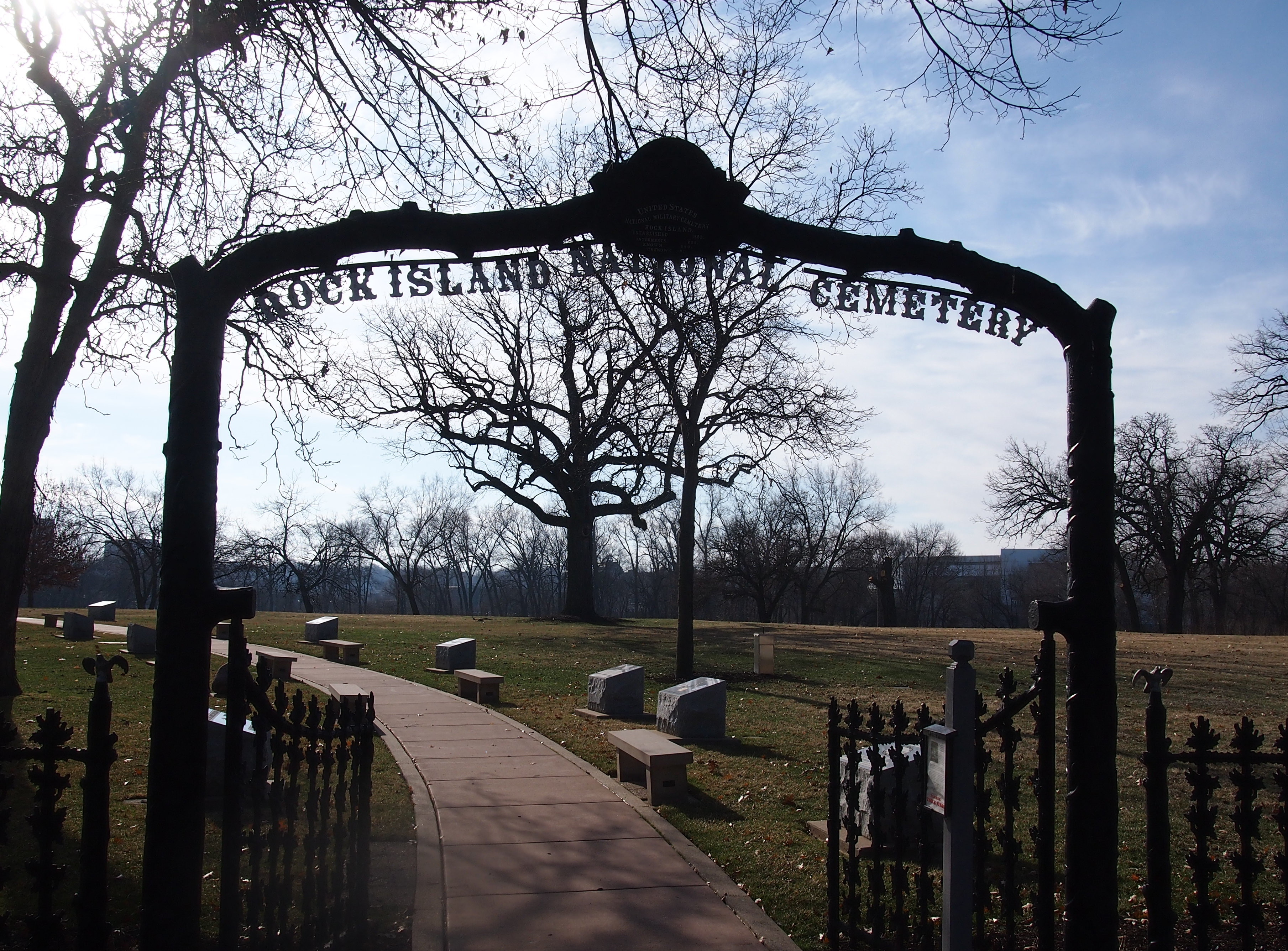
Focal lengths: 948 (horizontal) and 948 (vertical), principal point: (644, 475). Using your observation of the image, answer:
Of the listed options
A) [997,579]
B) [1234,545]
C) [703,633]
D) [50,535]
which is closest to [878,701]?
[703,633]

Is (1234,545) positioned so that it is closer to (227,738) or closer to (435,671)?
(435,671)

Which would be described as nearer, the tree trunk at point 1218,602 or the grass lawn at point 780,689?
the grass lawn at point 780,689

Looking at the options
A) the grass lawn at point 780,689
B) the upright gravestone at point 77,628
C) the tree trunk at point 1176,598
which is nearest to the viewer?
the grass lawn at point 780,689

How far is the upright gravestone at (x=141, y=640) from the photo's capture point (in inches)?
728

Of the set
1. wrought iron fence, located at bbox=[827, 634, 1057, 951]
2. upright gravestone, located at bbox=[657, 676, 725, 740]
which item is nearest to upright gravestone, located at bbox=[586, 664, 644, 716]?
upright gravestone, located at bbox=[657, 676, 725, 740]

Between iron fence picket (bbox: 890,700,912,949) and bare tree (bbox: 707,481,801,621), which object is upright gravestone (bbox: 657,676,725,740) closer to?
iron fence picket (bbox: 890,700,912,949)

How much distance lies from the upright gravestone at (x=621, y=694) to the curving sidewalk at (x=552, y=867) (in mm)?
3017

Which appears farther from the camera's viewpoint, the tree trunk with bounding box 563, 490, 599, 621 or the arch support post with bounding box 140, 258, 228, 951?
the tree trunk with bounding box 563, 490, 599, 621

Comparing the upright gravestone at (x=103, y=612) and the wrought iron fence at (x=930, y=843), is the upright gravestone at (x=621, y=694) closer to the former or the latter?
the wrought iron fence at (x=930, y=843)

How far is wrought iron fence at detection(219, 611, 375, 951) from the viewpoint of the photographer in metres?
3.91

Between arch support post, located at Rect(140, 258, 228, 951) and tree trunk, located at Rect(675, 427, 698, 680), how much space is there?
1346 centimetres

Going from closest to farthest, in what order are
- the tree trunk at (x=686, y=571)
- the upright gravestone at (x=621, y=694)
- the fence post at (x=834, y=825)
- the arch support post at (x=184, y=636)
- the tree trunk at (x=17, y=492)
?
the arch support post at (x=184, y=636) → the fence post at (x=834, y=825) → the tree trunk at (x=17, y=492) → the upright gravestone at (x=621, y=694) → the tree trunk at (x=686, y=571)

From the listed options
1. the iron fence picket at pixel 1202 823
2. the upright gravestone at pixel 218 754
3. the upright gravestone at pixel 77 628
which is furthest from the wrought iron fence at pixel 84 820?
the upright gravestone at pixel 77 628

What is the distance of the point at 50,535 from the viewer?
49.0 meters
